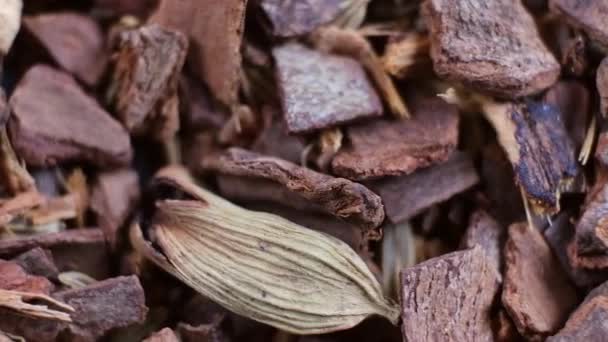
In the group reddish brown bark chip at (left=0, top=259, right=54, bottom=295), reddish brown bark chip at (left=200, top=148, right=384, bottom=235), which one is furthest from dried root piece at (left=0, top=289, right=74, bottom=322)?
reddish brown bark chip at (left=200, top=148, right=384, bottom=235)

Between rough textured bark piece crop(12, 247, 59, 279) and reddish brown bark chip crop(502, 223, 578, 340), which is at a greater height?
rough textured bark piece crop(12, 247, 59, 279)

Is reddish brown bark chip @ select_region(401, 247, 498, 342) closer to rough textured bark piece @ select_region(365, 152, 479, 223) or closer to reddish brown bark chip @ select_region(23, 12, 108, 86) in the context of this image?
rough textured bark piece @ select_region(365, 152, 479, 223)

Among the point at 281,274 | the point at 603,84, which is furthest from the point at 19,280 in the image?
the point at 603,84

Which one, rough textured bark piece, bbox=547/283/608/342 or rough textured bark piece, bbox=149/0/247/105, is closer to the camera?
rough textured bark piece, bbox=547/283/608/342

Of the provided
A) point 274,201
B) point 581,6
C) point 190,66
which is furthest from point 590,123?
point 190,66

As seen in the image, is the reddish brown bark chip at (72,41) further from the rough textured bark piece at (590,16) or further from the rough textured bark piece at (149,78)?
the rough textured bark piece at (590,16)
